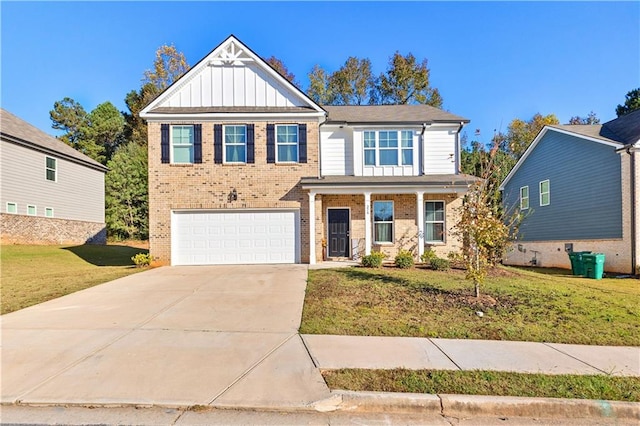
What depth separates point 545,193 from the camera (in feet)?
64.2

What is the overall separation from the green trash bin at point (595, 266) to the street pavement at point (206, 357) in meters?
9.68

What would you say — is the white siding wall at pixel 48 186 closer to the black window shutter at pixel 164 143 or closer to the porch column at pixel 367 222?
the black window shutter at pixel 164 143

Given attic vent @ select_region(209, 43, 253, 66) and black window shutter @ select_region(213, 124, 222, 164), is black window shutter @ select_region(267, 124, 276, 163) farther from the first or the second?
attic vent @ select_region(209, 43, 253, 66)

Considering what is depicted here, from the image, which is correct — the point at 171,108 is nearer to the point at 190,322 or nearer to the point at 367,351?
the point at 190,322

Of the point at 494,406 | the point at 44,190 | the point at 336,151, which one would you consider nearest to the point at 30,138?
the point at 44,190

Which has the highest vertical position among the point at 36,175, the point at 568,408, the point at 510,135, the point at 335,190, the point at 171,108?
the point at 510,135

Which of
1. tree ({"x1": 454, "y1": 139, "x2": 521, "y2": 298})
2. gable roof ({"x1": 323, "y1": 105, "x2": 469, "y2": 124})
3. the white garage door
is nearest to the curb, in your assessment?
tree ({"x1": 454, "y1": 139, "x2": 521, "y2": 298})

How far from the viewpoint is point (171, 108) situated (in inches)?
578

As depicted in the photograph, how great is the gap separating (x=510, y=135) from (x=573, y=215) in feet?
72.7

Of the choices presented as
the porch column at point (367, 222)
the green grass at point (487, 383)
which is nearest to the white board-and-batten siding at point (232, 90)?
the porch column at point (367, 222)

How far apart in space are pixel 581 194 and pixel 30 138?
29.0 metres

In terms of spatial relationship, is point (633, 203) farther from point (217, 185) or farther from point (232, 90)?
point (232, 90)

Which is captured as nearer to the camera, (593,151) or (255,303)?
(255,303)

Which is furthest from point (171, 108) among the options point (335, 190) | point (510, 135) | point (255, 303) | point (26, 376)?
point (510, 135)
